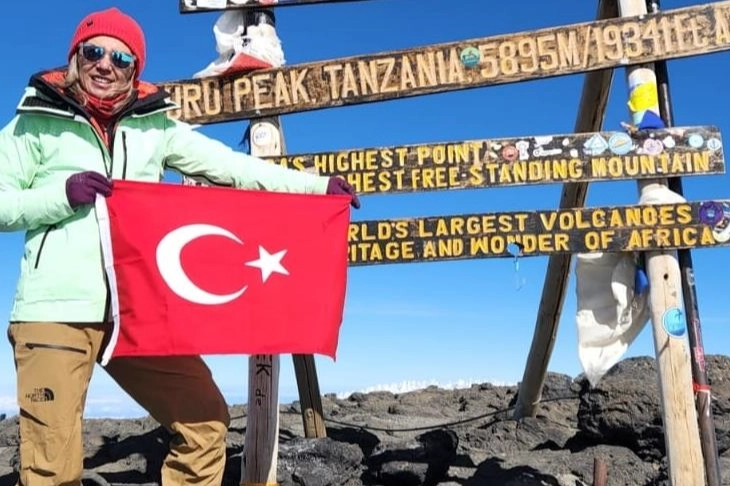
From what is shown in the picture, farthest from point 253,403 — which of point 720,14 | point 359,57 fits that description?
point 720,14

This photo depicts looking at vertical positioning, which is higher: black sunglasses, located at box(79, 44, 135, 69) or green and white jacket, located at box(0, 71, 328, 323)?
black sunglasses, located at box(79, 44, 135, 69)

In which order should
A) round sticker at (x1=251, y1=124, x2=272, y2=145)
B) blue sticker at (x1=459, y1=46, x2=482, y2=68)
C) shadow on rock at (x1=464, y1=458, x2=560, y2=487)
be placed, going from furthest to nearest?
1. shadow on rock at (x1=464, y1=458, x2=560, y2=487)
2. round sticker at (x1=251, y1=124, x2=272, y2=145)
3. blue sticker at (x1=459, y1=46, x2=482, y2=68)

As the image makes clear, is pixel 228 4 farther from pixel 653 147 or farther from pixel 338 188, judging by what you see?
pixel 653 147

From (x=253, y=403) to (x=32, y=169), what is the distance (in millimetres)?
2877

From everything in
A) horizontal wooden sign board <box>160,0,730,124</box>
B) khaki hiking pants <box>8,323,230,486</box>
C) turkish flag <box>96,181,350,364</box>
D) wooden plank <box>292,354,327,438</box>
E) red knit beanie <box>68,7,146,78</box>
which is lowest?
wooden plank <box>292,354,327,438</box>

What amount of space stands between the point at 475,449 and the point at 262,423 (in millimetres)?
3368

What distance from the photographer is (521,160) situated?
18.0 feet

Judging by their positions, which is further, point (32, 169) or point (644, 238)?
point (644, 238)

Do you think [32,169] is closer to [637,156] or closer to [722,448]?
[637,156]

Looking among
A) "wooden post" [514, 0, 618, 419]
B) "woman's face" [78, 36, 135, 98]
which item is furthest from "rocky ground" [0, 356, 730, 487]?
"woman's face" [78, 36, 135, 98]

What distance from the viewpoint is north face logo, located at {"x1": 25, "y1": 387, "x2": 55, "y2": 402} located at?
2965 millimetres

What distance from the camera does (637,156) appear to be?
215 inches

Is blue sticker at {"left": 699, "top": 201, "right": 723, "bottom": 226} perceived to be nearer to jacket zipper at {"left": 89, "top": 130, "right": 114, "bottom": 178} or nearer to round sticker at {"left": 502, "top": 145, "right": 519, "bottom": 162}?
round sticker at {"left": 502, "top": 145, "right": 519, "bottom": 162}

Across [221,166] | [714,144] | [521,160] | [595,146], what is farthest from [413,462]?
[221,166]
